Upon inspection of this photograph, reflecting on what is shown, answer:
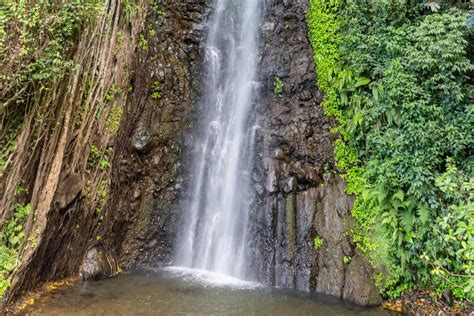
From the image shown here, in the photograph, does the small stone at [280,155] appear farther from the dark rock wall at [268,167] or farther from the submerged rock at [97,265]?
the submerged rock at [97,265]

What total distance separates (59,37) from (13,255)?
404 centimetres

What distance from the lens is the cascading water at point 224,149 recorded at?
276 inches

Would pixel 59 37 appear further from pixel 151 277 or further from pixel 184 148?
pixel 151 277

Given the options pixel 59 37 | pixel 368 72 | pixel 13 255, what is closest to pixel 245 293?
pixel 13 255

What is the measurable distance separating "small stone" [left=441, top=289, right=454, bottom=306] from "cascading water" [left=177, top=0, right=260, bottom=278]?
359 cm

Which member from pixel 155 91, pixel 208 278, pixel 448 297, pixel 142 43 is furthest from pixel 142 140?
pixel 448 297

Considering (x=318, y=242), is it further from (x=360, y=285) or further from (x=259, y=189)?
(x=259, y=189)

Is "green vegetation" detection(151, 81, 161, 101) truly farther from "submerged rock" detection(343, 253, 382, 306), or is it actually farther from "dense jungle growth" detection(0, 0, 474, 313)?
"submerged rock" detection(343, 253, 382, 306)

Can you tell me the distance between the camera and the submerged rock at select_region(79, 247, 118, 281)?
5844mm

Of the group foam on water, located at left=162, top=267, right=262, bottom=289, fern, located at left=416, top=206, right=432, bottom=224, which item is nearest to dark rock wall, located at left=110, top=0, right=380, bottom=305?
foam on water, located at left=162, top=267, right=262, bottom=289

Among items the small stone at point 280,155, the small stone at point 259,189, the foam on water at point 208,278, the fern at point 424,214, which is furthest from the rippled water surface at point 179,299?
the small stone at point 280,155

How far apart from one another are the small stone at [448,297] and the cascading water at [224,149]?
11.8 ft

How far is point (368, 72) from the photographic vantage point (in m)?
6.87

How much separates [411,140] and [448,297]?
8.74 ft
